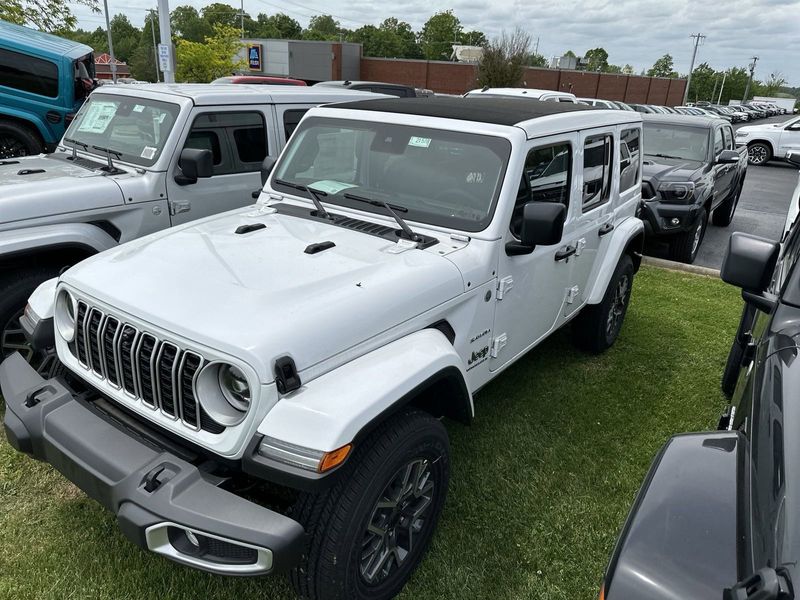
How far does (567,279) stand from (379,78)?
48.9 meters

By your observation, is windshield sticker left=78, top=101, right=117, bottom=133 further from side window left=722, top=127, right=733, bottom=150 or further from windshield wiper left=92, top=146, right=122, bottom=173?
side window left=722, top=127, right=733, bottom=150

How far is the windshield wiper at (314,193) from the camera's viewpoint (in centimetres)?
345

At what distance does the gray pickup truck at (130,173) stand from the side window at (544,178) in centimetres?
223

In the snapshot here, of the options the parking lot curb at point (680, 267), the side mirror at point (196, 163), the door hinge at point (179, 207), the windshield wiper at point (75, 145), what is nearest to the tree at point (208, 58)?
the windshield wiper at point (75, 145)

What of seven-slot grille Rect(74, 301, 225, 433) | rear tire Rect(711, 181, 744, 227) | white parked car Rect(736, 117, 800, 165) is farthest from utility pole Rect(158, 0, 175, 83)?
white parked car Rect(736, 117, 800, 165)

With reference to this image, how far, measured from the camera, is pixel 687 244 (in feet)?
26.3

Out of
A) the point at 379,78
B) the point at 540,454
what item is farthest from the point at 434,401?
the point at 379,78

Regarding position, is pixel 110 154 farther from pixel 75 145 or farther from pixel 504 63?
pixel 504 63

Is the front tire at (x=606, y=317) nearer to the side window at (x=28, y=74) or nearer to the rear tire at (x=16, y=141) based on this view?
the rear tire at (x=16, y=141)

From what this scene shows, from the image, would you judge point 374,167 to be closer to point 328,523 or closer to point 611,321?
point 328,523

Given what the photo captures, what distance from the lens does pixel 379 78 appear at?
49.4 metres

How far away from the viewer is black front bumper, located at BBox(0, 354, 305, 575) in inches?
76.4

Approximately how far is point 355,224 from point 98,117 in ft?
11.1

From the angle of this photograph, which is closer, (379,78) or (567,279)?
(567,279)
